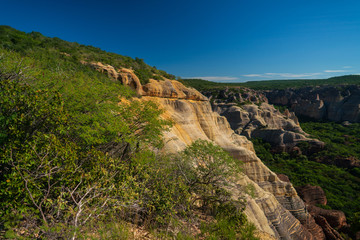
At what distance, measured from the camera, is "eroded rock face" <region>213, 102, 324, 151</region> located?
5172 centimetres

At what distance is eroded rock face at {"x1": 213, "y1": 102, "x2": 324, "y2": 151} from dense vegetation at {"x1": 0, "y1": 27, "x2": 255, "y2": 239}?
1956 inches

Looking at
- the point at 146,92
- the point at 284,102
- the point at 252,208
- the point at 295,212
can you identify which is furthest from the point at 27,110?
the point at 284,102

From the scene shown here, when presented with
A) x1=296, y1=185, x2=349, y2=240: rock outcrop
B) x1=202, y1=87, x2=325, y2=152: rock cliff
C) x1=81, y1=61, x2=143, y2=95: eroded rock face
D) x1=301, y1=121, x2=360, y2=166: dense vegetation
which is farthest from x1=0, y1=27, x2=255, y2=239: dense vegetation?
x1=301, y1=121, x2=360, y2=166: dense vegetation

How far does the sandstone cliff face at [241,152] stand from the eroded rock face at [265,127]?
31044 mm

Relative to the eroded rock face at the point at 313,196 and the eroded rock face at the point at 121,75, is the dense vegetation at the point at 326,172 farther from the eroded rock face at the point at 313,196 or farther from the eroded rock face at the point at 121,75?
the eroded rock face at the point at 121,75

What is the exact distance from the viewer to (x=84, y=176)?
598 centimetres

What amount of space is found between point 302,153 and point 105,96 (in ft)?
180

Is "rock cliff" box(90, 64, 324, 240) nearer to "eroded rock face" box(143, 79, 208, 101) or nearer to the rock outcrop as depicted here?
"eroded rock face" box(143, 79, 208, 101)

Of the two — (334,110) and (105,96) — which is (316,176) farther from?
(334,110)

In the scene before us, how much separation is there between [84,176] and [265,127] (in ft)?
203

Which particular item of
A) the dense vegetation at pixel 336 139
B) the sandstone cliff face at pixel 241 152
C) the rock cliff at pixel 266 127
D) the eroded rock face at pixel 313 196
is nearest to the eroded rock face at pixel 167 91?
the sandstone cliff face at pixel 241 152

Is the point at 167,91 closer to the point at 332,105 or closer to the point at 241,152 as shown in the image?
the point at 241,152

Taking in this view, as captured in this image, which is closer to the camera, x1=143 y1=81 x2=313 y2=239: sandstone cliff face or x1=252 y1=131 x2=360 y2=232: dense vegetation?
x1=143 y1=81 x2=313 y2=239: sandstone cliff face

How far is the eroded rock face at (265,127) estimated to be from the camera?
5172cm
